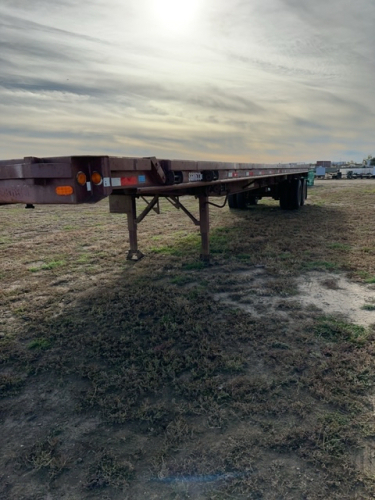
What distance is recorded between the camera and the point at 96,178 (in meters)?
2.95

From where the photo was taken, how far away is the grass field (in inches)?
75.0

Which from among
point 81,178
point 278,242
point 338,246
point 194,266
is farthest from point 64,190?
point 338,246

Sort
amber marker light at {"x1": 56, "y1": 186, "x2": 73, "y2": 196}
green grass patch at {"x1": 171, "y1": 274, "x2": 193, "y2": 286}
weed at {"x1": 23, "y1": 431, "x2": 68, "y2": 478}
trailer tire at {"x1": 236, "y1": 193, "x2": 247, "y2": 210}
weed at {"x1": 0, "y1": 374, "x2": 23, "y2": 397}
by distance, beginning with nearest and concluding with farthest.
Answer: weed at {"x1": 23, "y1": 431, "x2": 68, "y2": 478} → weed at {"x1": 0, "y1": 374, "x2": 23, "y2": 397} → amber marker light at {"x1": 56, "y1": 186, "x2": 73, "y2": 196} → green grass patch at {"x1": 171, "y1": 274, "x2": 193, "y2": 286} → trailer tire at {"x1": 236, "y1": 193, "x2": 247, "y2": 210}

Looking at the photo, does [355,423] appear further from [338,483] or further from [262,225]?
[262,225]

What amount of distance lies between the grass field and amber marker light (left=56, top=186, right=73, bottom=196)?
1433 millimetres

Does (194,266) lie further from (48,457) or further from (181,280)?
(48,457)

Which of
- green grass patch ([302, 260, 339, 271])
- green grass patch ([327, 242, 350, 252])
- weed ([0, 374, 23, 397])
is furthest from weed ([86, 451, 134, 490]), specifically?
green grass patch ([327, 242, 350, 252])

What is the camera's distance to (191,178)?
179 inches

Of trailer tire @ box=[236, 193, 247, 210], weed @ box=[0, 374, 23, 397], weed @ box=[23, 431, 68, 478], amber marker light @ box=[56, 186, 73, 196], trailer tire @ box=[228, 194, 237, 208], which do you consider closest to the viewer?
weed @ box=[23, 431, 68, 478]

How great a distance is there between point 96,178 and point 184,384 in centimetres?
184

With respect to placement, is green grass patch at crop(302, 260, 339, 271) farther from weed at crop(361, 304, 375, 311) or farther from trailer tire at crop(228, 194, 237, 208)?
trailer tire at crop(228, 194, 237, 208)

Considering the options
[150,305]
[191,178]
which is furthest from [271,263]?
[150,305]

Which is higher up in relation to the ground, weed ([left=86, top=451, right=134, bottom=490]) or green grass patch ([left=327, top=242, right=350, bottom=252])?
green grass patch ([left=327, top=242, right=350, bottom=252])

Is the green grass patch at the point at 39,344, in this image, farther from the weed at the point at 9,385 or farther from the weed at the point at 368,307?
the weed at the point at 368,307
